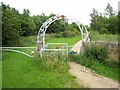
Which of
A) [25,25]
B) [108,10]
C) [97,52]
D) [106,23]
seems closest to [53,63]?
[97,52]

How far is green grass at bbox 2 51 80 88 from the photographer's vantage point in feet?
23.8

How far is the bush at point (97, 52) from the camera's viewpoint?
36.9ft

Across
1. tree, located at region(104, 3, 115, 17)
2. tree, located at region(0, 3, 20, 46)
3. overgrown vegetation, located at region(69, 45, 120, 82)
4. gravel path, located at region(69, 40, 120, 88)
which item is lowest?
gravel path, located at region(69, 40, 120, 88)

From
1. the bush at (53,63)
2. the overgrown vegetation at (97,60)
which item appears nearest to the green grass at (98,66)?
the overgrown vegetation at (97,60)

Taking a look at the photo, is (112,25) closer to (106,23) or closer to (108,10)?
(106,23)

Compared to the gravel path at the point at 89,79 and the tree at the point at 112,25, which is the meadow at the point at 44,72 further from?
the tree at the point at 112,25

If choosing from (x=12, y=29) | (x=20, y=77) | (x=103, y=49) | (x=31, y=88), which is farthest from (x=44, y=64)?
(x=12, y=29)

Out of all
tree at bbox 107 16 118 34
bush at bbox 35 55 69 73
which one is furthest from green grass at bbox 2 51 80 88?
tree at bbox 107 16 118 34

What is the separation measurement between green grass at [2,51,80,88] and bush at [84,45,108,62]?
9.95 ft

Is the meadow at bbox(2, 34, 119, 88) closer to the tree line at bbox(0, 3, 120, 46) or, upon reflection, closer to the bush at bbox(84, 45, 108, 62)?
the bush at bbox(84, 45, 108, 62)

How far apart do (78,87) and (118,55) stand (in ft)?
15.0

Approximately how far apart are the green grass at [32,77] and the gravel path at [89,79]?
404 mm

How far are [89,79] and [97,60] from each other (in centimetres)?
313

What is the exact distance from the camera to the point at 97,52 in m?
11.4
